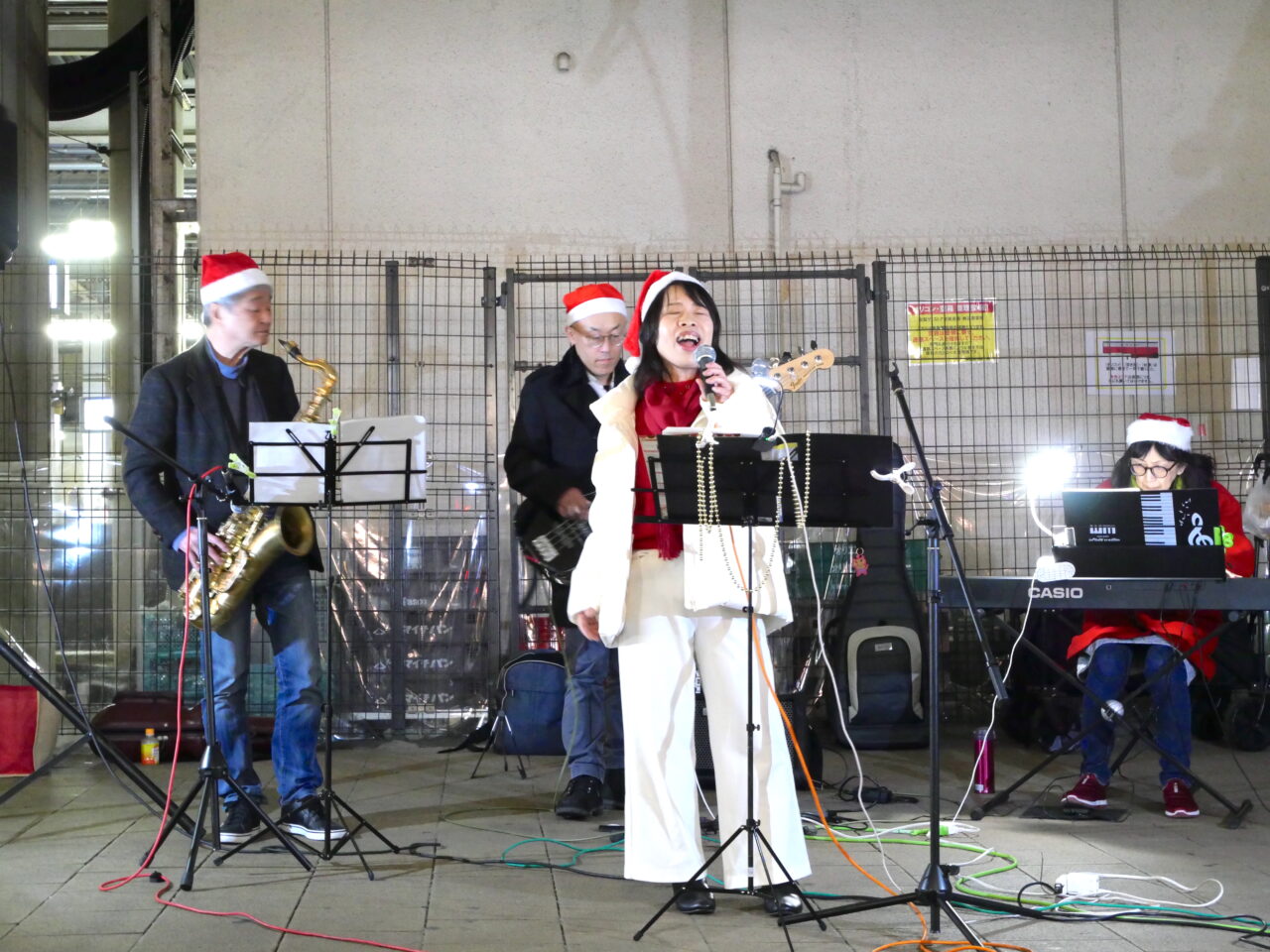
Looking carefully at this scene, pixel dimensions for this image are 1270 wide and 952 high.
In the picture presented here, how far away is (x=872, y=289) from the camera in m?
6.73

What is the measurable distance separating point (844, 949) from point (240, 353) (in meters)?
2.61

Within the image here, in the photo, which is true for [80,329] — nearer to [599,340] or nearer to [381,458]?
[599,340]

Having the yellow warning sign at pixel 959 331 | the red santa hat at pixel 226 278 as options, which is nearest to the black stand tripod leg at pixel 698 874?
the red santa hat at pixel 226 278

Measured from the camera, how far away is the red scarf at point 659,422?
3.29 metres

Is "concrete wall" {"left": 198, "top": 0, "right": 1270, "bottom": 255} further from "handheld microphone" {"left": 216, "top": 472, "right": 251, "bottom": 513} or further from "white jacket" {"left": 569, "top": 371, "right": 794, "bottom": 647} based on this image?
"white jacket" {"left": 569, "top": 371, "right": 794, "bottom": 647}

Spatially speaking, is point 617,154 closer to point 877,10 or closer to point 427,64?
point 427,64

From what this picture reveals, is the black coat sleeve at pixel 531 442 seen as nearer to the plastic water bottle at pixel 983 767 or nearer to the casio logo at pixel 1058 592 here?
the casio logo at pixel 1058 592

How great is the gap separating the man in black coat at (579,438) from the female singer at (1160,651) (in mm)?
1656

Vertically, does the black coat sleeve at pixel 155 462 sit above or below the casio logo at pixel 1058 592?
above

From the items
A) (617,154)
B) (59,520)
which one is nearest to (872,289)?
(617,154)

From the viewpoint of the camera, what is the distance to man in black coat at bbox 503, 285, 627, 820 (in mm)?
4496

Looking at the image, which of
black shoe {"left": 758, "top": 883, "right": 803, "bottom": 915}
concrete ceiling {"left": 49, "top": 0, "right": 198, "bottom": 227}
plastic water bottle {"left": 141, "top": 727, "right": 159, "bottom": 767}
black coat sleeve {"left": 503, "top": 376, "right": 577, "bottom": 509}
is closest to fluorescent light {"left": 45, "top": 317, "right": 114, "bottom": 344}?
concrete ceiling {"left": 49, "top": 0, "right": 198, "bottom": 227}

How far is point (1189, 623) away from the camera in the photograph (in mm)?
4688

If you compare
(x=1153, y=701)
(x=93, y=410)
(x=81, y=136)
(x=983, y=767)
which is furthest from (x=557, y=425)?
(x=81, y=136)
